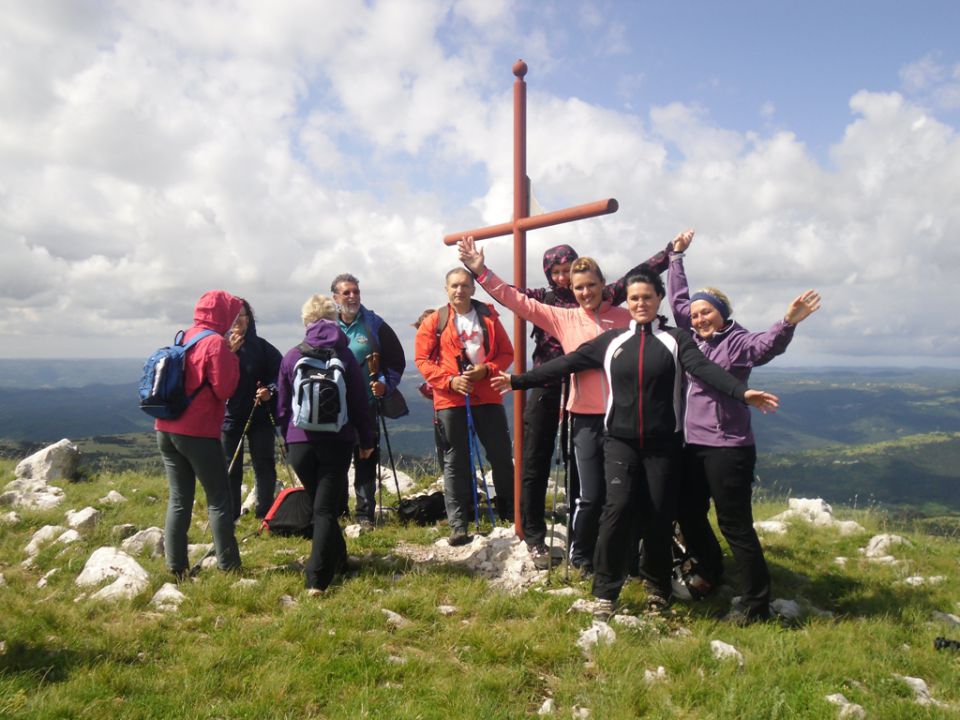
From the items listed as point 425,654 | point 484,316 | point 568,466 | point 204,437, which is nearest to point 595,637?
point 425,654

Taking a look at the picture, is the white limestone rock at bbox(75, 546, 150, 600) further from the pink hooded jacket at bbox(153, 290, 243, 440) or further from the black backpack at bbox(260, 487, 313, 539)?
the black backpack at bbox(260, 487, 313, 539)

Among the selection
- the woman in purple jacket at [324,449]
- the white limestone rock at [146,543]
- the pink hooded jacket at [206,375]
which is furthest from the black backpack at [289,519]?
the pink hooded jacket at [206,375]

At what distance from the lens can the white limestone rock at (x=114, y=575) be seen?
519cm

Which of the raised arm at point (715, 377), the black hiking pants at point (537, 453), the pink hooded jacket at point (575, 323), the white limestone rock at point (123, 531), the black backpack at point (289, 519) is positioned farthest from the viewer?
the white limestone rock at point (123, 531)

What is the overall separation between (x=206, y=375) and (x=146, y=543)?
273 cm

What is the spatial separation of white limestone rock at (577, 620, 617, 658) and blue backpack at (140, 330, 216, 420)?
4.01 m

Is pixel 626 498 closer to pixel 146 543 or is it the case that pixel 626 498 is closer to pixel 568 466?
pixel 568 466

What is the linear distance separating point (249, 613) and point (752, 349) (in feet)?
15.7

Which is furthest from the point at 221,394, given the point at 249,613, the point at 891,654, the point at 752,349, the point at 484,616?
the point at 891,654

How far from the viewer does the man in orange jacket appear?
6625 millimetres

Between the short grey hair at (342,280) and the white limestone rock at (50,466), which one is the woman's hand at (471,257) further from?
the white limestone rock at (50,466)

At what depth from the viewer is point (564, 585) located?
5.64 metres

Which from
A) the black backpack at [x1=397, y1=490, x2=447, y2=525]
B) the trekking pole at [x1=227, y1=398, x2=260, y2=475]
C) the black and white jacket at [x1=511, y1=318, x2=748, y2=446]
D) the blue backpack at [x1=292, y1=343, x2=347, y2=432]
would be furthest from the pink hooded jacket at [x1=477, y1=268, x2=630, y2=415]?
the trekking pole at [x1=227, y1=398, x2=260, y2=475]

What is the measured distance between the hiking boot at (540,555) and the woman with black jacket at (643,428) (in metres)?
1.07
